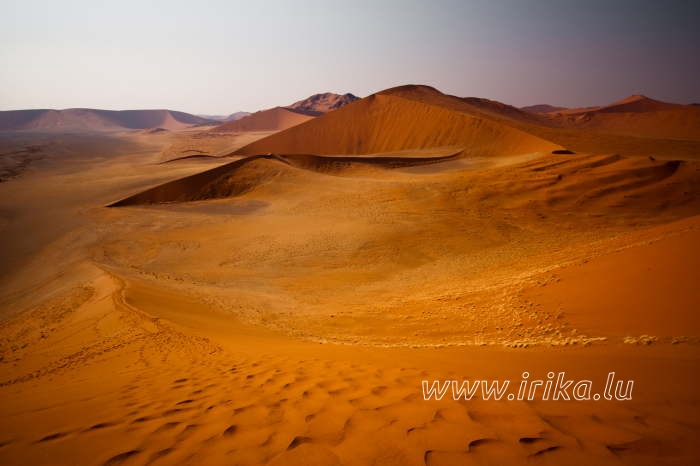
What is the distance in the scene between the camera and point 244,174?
21.9m

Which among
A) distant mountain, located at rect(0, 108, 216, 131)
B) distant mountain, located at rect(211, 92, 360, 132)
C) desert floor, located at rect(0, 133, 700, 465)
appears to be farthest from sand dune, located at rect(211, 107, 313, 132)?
desert floor, located at rect(0, 133, 700, 465)

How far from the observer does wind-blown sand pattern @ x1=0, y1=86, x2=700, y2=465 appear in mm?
2258

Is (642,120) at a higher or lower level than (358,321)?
higher

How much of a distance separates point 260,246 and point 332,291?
15.8 ft

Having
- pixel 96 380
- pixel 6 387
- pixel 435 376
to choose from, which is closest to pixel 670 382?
pixel 435 376

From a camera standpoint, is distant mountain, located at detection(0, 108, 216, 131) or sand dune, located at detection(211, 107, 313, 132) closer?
sand dune, located at detection(211, 107, 313, 132)

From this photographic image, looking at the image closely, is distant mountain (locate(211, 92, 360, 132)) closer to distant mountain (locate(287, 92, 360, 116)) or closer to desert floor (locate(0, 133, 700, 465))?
distant mountain (locate(287, 92, 360, 116))

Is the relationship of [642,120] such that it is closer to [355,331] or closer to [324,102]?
[355,331]

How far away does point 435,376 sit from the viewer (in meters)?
3.17

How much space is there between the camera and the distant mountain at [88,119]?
10889 centimetres

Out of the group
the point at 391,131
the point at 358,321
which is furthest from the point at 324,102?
the point at 358,321

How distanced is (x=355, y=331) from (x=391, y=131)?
34475 mm

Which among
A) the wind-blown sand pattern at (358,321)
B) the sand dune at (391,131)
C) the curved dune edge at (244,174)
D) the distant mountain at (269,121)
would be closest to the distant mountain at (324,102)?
the distant mountain at (269,121)

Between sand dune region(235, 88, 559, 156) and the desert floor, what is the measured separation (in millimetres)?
17421
